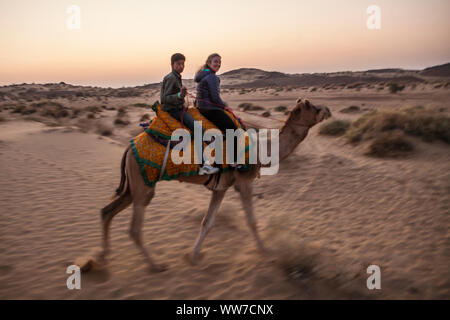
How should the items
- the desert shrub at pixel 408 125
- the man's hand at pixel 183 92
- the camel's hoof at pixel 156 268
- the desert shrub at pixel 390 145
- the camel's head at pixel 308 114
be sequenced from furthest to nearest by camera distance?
the desert shrub at pixel 408 125
the desert shrub at pixel 390 145
the camel's hoof at pixel 156 268
the camel's head at pixel 308 114
the man's hand at pixel 183 92

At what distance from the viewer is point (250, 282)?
421 cm

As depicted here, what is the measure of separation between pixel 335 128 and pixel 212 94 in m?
12.1

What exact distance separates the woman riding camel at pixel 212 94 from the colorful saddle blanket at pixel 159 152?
0.11 m

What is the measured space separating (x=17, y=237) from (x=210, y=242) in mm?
3738

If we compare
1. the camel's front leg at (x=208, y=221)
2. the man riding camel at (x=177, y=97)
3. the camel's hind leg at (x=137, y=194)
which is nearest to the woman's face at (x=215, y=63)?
the man riding camel at (x=177, y=97)

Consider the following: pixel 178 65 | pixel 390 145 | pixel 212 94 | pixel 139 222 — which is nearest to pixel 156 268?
pixel 139 222

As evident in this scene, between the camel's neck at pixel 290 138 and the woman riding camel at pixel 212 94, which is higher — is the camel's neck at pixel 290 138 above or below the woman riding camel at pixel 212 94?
below

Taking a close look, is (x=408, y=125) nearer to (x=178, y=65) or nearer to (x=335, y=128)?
(x=335, y=128)

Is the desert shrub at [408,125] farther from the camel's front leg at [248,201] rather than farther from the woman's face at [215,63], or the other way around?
the woman's face at [215,63]

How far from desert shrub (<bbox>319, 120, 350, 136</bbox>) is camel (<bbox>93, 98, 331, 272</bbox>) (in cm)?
1106

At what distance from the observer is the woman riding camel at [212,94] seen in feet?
13.7

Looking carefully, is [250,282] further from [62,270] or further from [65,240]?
[65,240]

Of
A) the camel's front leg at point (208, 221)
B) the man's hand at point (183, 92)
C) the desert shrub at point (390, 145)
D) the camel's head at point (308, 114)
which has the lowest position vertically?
the camel's front leg at point (208, 221)
